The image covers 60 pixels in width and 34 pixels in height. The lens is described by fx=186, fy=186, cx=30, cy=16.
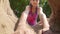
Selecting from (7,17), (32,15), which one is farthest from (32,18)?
(7,17)

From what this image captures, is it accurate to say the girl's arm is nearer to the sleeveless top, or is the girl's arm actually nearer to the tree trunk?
the sleeveless top

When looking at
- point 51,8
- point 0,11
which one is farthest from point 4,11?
point 51,8

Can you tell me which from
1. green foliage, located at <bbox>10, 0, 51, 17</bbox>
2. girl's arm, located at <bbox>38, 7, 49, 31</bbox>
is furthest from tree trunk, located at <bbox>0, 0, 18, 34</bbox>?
girl's arm, located at <bbox>38, 7, 49, 31</bbox>

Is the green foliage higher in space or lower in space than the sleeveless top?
higher

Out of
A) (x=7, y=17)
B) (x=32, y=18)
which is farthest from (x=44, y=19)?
(x=7, y=17)

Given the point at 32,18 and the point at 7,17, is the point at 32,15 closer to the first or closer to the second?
the point at 32,18

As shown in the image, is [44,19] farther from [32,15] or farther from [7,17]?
[7,17]

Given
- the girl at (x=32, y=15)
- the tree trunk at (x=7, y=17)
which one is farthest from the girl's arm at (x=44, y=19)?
the tree trunk at (x=7, y=17)

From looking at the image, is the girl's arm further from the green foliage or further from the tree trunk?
the tree trunk

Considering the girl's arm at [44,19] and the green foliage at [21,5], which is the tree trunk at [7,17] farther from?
the girl's arm at [44,19]

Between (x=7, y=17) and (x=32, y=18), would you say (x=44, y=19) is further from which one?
(x=7, y=17)

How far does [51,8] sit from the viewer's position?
1109 millimetres

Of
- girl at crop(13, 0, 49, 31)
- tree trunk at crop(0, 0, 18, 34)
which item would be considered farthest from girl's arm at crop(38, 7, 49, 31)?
tree trunk at crop(0, 0, 18, 34)

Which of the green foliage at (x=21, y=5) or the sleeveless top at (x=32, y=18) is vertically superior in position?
the green foliage at (x=21, y=5)
